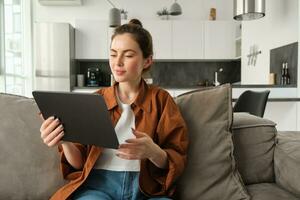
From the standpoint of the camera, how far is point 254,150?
4.36 feet

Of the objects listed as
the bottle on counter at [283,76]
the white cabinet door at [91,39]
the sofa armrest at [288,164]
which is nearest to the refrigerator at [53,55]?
the white cabinet door at [91,39]

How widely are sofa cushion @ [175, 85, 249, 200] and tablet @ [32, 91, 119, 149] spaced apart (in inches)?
15.1

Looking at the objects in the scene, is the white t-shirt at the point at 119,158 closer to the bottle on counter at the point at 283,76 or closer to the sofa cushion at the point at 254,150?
the sofa cushion at the point at 254,150

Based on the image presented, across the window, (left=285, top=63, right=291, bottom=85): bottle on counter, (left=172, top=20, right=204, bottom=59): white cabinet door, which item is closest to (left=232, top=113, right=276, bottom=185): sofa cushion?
(left=285, top=63, right=291, bottom=85): bottle on counter

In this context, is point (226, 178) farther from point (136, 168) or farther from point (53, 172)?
point (53, 172)

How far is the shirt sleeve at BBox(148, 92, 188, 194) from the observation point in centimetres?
114

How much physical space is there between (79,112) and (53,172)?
407 millimetres

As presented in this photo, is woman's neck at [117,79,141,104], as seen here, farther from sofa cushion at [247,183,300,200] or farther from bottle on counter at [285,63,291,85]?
bottle on counter at [285,63,291,85]

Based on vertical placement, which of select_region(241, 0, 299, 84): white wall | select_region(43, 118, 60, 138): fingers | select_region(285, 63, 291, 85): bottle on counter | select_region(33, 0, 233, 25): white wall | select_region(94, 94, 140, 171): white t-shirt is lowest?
select_region(94, 94, 140, 171): white t-shirt

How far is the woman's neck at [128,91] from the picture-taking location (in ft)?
4.21

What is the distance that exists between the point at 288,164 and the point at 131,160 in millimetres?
583

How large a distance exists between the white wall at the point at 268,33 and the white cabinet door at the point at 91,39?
221 centimetres

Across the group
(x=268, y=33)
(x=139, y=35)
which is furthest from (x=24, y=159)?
(x=268, y=33)

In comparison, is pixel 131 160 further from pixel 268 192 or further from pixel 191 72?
pixel 191 72
